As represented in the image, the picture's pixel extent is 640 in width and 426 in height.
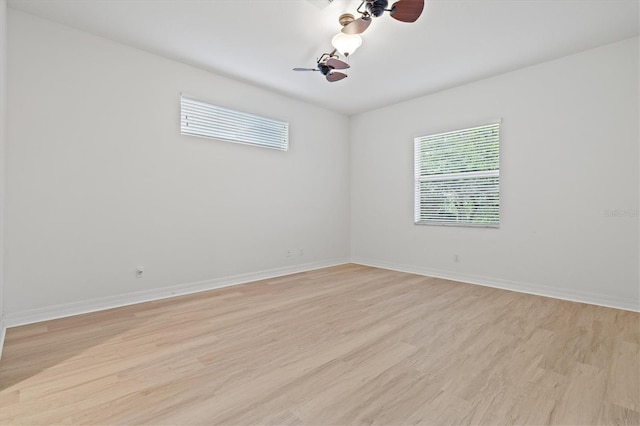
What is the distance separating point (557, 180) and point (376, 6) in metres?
3.05

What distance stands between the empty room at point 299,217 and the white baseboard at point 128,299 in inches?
0.8

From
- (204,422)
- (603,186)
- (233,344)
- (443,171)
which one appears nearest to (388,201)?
(443,171)

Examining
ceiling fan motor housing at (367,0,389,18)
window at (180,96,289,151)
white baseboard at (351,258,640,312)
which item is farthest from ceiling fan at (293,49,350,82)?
white baseboard at (351,258,640,312)

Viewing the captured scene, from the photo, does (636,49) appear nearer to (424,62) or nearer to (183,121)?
(424,62)

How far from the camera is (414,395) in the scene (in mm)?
1686

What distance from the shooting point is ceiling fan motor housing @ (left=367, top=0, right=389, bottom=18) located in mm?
2299

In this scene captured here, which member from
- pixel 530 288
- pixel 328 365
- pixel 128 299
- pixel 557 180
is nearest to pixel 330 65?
pixel 328 365

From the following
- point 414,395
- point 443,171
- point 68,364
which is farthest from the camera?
point 443,171

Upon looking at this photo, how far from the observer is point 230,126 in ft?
13.9

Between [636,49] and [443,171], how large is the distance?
236 centimetres

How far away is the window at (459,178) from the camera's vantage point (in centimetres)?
424

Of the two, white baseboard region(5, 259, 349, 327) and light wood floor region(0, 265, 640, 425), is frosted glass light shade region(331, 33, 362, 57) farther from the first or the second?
white baseboard region(5, 259, 349, 327)

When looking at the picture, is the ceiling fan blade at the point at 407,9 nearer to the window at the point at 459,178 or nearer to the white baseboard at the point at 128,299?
the window at the point at 459,178

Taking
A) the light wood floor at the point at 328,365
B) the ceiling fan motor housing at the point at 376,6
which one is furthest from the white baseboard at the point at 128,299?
the ceiling fan motor housing at the point at 376,6
